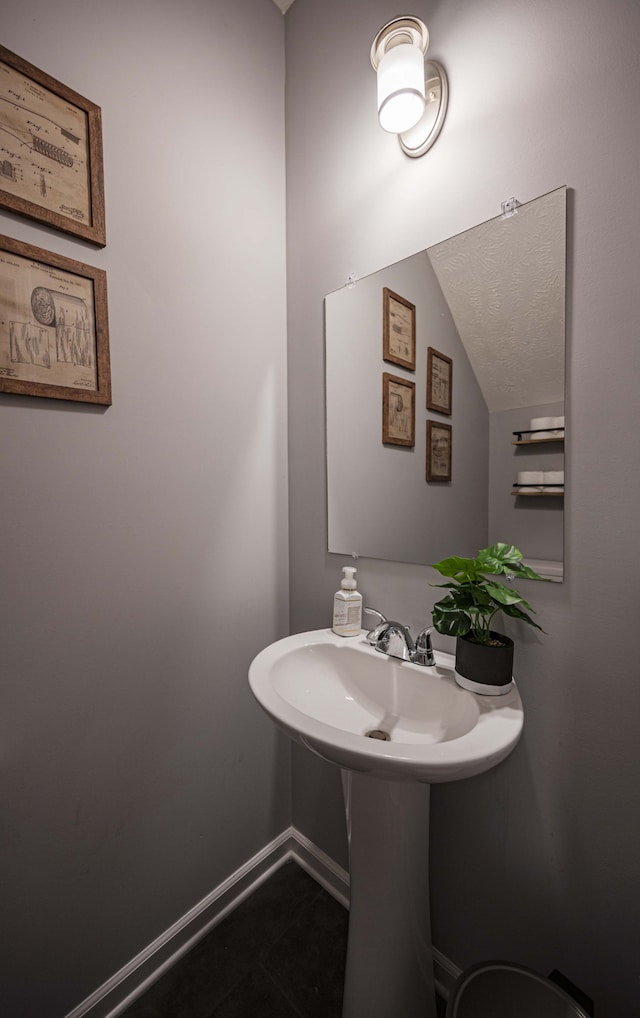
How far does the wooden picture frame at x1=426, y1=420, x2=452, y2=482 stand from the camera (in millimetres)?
994

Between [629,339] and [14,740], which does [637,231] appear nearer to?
[629,339]

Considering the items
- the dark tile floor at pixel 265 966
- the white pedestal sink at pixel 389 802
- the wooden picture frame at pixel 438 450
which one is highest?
the wooden picture frame at pixel 438 450

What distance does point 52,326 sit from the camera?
85cm

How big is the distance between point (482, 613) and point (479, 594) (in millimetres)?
35

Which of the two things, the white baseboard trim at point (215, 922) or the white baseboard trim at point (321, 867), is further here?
the white baseboard trim at point (321, 867)

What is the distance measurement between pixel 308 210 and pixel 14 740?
5.03 ft

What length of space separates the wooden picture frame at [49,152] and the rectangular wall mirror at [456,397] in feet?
2.01

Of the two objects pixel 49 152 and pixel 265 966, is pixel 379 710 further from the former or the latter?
pixel 49 152

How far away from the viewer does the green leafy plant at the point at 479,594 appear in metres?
0.78

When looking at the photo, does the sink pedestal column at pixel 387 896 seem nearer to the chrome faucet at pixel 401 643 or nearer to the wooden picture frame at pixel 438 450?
the chrome faucet at pixel 401 643

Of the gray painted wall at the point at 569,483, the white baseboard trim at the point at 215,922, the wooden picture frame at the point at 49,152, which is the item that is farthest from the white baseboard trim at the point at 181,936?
the wooden picture frame at the point at 49,152

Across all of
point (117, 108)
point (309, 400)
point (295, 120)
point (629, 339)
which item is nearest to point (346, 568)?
point (309, 400)

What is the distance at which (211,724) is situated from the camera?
1192 millimetres

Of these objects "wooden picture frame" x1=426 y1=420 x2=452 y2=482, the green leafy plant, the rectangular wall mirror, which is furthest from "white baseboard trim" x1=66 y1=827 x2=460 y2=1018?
"wooden picture frame" x1=426 y1=420 x2=452 y2=482
